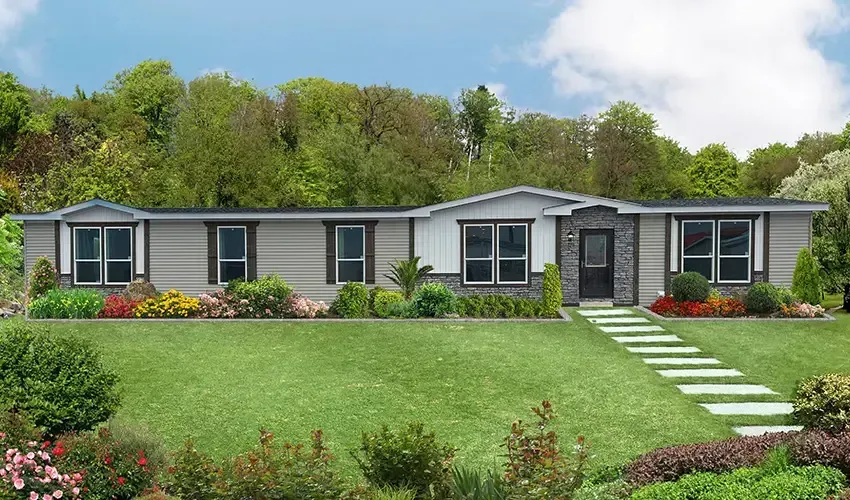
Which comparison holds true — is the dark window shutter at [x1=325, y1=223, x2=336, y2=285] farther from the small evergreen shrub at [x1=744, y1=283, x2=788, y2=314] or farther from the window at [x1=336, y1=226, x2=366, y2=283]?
the small evergreen shrub at [x1=744, y1=283, x2=788, y2=314]

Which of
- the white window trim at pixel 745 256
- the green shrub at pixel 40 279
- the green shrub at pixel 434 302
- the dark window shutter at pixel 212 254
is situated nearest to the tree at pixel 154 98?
the green shrub at pixel 40 279

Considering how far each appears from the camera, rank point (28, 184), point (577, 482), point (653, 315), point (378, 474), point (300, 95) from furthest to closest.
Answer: point (300, 95) → point (28, 184) → point (653, 315) → point (378, 474) → point (577, 482)

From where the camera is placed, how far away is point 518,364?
11.9 meters

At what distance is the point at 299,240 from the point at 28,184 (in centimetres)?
1939

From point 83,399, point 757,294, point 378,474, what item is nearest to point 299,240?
point 757,294

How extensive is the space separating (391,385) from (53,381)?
15.9ft

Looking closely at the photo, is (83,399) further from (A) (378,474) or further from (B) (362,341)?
(B) (362,341)

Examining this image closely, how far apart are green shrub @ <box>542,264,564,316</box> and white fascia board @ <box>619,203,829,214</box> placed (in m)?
2.54

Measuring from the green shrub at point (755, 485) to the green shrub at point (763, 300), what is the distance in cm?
1245

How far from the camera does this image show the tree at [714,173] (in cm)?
4275

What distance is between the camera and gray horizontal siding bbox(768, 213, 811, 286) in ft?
61.2

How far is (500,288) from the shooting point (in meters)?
19.2

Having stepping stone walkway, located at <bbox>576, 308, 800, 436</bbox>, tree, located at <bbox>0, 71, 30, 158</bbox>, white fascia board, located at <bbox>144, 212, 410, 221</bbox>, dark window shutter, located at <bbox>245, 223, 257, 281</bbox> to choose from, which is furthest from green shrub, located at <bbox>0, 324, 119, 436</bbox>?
tree, located at <bbox>0, 71, 30, 158</bbox>

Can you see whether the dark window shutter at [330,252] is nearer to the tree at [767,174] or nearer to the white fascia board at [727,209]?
the white fascia board at [727,209]
